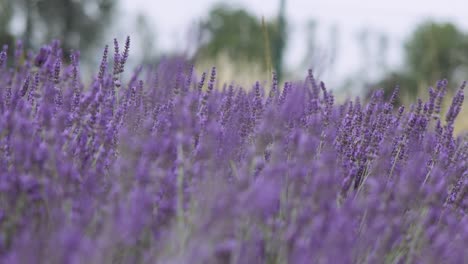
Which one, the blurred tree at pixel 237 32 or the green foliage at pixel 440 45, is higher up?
the blurred tree at pixel 237 32

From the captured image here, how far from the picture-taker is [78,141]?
6.67 feet

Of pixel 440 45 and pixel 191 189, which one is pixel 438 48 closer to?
pixel 440 45

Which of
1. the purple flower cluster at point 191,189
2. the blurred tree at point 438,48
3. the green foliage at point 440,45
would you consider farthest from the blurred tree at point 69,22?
the purple flower cluster at point 191,189

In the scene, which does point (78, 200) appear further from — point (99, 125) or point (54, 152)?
point (99, 125)

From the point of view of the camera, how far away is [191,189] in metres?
1.65

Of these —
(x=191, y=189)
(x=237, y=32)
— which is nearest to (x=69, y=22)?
(x=237, y=32)

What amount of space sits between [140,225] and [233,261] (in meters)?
0.21

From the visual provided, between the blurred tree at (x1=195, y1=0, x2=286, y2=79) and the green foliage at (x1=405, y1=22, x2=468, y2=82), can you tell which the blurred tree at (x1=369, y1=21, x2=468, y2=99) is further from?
the blurred tree at (x1=195, y1=0, x2=286, y2=79)

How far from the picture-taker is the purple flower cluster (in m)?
1.27

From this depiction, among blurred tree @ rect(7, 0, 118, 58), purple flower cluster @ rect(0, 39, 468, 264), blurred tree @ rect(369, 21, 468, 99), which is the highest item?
blurred tree @ rect(7, 0, 118, 58)

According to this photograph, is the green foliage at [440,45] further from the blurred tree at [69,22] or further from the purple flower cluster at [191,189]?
the purple flower cluster at [191,189]

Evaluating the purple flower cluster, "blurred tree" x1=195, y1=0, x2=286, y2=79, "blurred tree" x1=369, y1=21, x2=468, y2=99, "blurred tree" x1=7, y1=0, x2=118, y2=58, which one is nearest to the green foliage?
"blurred tree" x1=369, y1=21, x2=468, y2=99

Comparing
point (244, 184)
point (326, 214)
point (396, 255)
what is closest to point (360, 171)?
point (396, 255)

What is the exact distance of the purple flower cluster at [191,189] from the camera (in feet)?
4.18
